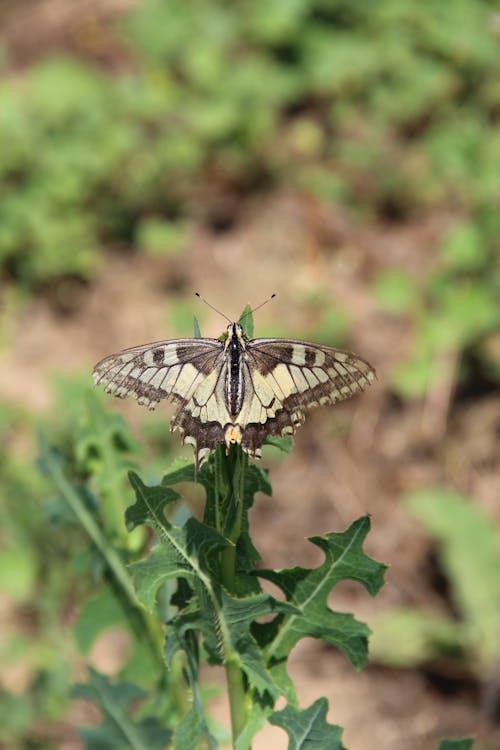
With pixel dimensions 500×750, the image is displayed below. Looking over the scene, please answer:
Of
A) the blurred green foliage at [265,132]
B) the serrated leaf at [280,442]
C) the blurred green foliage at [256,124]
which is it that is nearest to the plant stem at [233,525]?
the serrated leaf at [280,442]

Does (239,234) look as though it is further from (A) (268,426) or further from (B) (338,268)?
(A) (268,426)

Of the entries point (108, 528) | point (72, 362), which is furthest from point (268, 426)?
point (72, 362)

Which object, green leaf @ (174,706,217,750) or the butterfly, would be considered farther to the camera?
the butterfly

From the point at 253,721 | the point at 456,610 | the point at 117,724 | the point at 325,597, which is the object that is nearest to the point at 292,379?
the point at 325,597

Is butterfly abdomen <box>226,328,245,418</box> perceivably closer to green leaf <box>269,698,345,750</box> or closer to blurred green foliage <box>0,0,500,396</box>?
green leaf <box>269,698,345,750</box>

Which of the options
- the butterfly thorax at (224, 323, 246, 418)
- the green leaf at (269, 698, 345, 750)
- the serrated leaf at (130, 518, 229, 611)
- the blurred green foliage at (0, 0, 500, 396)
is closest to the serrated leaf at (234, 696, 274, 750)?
the green leaf at (269, 698, 345, 750)

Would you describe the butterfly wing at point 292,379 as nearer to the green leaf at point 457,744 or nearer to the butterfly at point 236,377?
the butterfly at point 236,377

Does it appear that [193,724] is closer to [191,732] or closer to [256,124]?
[191,732]
